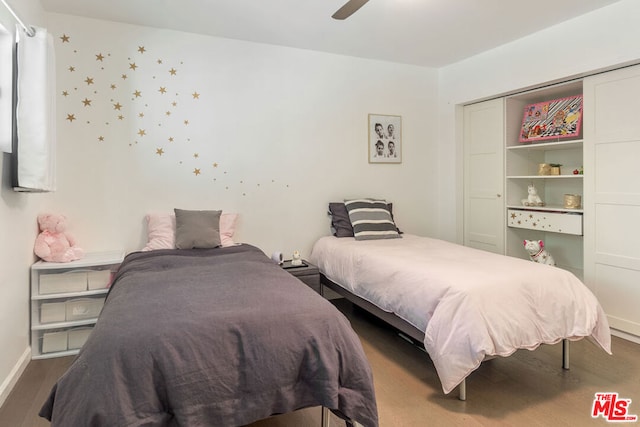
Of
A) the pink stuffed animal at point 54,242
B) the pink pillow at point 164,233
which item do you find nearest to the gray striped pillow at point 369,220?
the pink pillow at point 164,233

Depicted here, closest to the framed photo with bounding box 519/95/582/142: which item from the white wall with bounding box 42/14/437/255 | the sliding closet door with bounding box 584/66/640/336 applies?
the sliding closet door with bounding box 584/66/640/336

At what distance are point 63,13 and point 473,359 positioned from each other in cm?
378

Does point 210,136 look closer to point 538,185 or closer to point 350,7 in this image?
point 350,7

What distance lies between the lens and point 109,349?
4.59 feet

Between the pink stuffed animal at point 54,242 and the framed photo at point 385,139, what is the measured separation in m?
2.86

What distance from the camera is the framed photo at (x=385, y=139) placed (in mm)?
4152

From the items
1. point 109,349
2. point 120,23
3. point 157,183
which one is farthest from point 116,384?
point 120,23

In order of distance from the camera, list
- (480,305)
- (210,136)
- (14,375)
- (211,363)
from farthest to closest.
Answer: (210,136)
(14,375)
(480,305)
(211,363)

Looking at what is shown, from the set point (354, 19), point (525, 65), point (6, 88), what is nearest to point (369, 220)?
point (354, 19)

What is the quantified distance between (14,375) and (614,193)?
14.1ft

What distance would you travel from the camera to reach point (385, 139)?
4.21 meters
